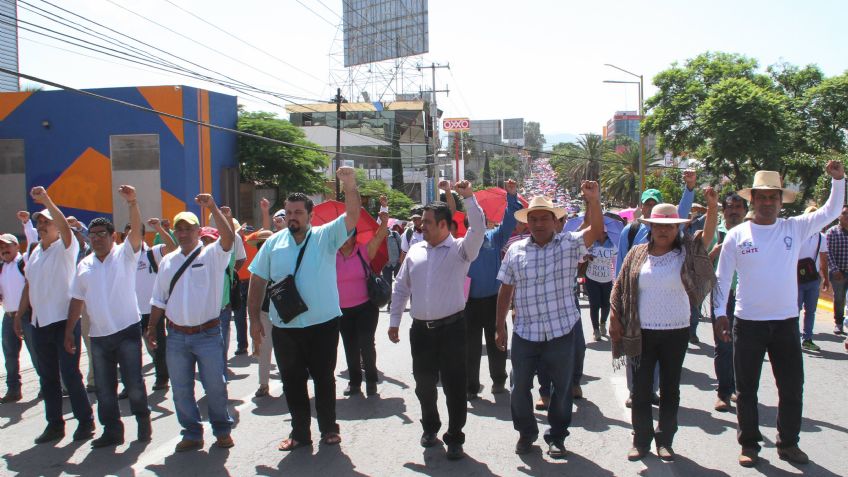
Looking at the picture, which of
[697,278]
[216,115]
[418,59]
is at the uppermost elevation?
[418,59]

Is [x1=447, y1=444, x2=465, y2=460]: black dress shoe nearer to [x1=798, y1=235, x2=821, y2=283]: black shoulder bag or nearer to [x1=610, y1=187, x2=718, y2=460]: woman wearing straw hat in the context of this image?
[x1=610, y1=187, x2=718, y2=460]: woman wearing straw hat

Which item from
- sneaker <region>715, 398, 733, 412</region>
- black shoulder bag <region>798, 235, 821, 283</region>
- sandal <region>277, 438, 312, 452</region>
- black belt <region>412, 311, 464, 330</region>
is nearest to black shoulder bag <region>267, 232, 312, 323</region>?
black belt <region>412, 311, 464, 330</region>

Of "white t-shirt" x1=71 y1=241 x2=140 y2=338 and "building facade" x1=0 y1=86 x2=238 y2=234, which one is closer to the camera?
"white t-shirt" x1=71 y1=241 x2=140 y2=338

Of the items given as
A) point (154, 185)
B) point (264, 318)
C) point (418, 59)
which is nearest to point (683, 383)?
point (264, 318)

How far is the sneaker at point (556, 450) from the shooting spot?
16.9 feet

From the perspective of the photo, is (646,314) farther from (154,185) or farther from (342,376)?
(154,185)

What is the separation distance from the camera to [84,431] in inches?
237

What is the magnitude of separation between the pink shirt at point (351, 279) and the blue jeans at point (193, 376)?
163cm

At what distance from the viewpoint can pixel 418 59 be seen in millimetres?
54062

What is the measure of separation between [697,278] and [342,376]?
4662mm

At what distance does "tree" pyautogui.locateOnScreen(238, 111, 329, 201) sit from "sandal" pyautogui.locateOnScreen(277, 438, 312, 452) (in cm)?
2723

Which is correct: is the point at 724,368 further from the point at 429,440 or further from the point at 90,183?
the point at 90,183

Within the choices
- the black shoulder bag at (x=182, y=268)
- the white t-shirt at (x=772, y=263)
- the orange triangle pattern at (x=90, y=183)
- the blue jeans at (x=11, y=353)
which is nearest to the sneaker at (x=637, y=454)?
the white t-shirt at (x=772, y=263)

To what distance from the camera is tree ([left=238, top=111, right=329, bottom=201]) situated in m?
31.8
